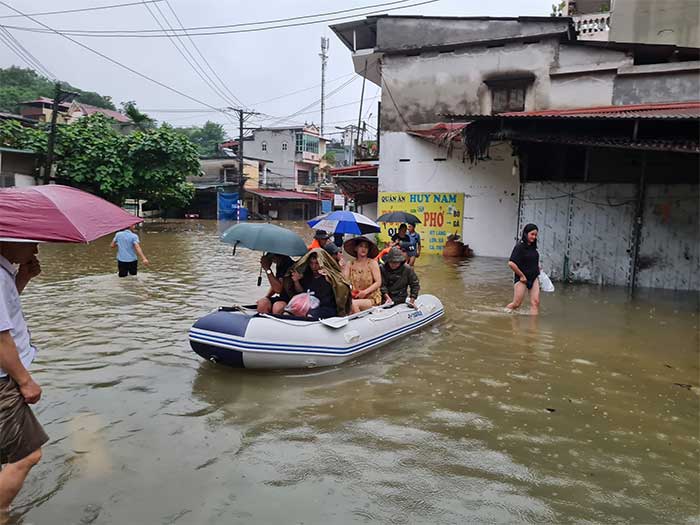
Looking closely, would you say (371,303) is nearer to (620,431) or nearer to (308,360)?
(308,360)

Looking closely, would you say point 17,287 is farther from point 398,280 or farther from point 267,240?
point 398,280

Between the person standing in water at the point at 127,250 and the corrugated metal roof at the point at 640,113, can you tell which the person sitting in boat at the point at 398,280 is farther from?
the person standing in water at the point at 127,250

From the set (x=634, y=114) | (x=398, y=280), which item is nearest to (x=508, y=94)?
(x=634, y=114)

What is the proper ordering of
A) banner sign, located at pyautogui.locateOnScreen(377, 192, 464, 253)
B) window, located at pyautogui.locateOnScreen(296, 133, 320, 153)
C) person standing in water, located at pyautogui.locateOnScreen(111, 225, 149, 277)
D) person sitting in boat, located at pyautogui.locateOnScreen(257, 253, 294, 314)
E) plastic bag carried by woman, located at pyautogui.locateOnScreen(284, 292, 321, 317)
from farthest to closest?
window, located at pyautogui.locateOnScreen(296, 133, 320, 153)
banner sign, located at pyautogui.locateOnScreen(377, 192, 464, 253)
person standing in water, located at pyautogui.locateOnScreen(111, 225, 149, 277)
person sitting in boat, located at pyautogui.locateOnScreen(257, 253, 294, 314)
plastic bag carried by woman, located at pyautogui.locateOnScreen(284, 292, 321, 317)

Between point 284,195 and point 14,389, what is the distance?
4501 centimetres

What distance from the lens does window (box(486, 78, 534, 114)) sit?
661 inches

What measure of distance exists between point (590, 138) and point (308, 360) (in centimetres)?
803

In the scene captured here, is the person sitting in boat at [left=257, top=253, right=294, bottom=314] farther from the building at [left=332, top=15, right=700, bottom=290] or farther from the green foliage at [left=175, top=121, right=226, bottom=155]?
the green foliage at [left=175, top=121, right=226, bottom=155]

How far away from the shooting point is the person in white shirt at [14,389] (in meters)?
2.70

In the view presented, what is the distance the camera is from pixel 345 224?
9258 mm

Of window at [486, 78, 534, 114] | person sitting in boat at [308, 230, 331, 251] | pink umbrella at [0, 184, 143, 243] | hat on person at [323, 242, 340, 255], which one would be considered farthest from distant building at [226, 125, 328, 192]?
pink umbrella at [0, 184, 143, 243]

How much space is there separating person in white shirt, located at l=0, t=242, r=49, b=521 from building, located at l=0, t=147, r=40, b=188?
26.1 metres

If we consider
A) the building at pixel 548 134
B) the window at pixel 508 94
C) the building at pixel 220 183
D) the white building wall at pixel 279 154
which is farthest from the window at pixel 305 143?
the window at pixel 508 94

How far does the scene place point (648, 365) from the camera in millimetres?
6234
